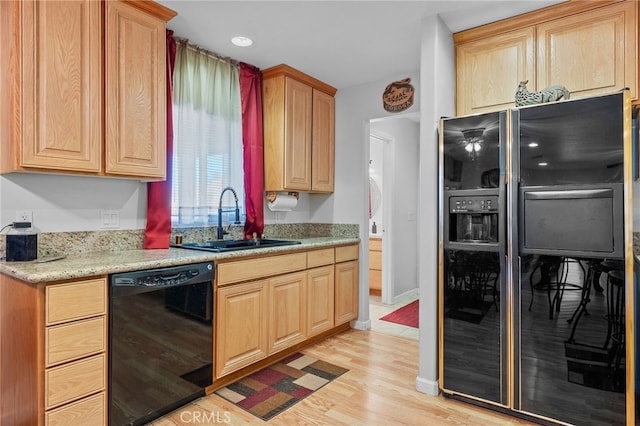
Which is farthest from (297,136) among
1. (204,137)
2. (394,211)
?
(394,211)

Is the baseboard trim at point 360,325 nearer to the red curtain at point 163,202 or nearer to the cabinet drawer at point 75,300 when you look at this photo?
the red curtain at point 163,202

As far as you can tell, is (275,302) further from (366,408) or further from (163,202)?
(163,202)

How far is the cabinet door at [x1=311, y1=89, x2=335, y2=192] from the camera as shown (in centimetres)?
367

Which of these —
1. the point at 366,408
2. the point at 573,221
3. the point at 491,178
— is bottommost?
the point at 366,408

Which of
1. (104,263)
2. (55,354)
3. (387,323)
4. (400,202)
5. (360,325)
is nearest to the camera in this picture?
(55,354)

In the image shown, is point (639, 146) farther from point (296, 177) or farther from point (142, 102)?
point (142, 102)

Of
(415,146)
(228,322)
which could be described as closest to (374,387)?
(228,322)

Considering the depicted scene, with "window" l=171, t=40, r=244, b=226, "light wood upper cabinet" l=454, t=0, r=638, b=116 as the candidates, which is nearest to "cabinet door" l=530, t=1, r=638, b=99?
"light wood upper cabinet" l=454, t=0, r=638, b=116

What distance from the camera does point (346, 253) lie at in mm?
3586

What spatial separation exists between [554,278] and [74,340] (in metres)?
2.51

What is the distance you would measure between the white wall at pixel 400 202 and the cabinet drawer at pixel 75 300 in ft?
11.7

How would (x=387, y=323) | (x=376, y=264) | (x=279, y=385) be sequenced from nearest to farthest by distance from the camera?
(x=279, y=385) < (x=387, y=323) < (x=376, y=264)

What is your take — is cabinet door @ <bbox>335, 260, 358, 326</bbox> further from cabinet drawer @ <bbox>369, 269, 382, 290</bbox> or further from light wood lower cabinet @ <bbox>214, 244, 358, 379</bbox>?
cabinet drawer @ <bbox>369, 269, 382, 290</bbox>

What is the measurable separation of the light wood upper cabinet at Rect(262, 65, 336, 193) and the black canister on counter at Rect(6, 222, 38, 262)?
6.19 feet
